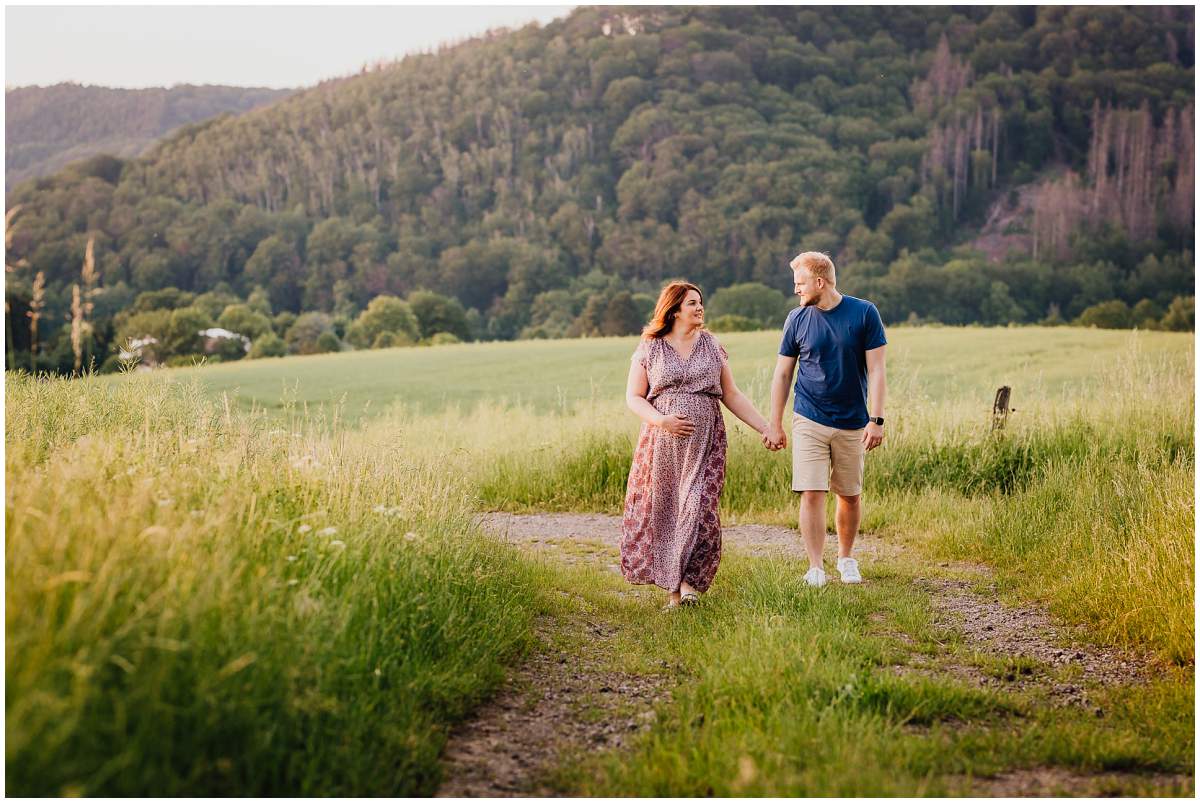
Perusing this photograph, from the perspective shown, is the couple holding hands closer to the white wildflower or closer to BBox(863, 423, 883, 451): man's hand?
BBox(863, 423, 883, 451): man's hand

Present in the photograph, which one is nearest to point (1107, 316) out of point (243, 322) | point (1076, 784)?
point (243, 322)

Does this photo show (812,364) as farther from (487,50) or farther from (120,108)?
(487,50)

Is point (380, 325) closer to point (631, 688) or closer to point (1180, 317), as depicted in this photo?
point (1180, 317)

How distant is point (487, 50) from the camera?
115 metres

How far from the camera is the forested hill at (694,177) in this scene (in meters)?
76.3

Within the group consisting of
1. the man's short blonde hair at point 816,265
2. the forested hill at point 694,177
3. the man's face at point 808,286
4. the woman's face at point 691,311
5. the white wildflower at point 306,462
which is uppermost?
the forested hill at point 694,177

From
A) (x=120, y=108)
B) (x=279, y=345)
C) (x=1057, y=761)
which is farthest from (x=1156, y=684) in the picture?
(x=120, y=108)

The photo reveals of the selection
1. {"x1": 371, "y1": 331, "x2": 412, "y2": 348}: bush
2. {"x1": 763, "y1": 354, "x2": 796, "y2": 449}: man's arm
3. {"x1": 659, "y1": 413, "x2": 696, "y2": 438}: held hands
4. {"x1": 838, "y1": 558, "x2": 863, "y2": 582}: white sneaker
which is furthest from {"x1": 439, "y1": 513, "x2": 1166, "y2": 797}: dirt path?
{"x1": 371, "y1": 331, "x2": 412, "y2": 348}: bush

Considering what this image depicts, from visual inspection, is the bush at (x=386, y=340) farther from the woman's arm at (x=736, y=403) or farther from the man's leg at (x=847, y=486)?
the woman's arm at (x=736, y=403)

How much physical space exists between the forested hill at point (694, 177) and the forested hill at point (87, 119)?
2.77 meters

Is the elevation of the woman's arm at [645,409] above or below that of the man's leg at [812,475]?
above

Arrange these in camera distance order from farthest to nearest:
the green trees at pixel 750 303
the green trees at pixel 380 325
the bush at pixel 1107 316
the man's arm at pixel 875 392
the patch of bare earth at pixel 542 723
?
1. the green trees at pixel 750 303
2. the green trees at pixel 380 325
3. the bush at pixel 1107 316
4. the man's arm at pixel 875 392
5. the patch of bare earth at pixel 542 723

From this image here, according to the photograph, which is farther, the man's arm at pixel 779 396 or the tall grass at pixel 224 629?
the man's arm at pixel 779 396

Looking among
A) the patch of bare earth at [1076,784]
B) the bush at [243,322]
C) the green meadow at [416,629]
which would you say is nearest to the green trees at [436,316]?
the bush at [243,322]
